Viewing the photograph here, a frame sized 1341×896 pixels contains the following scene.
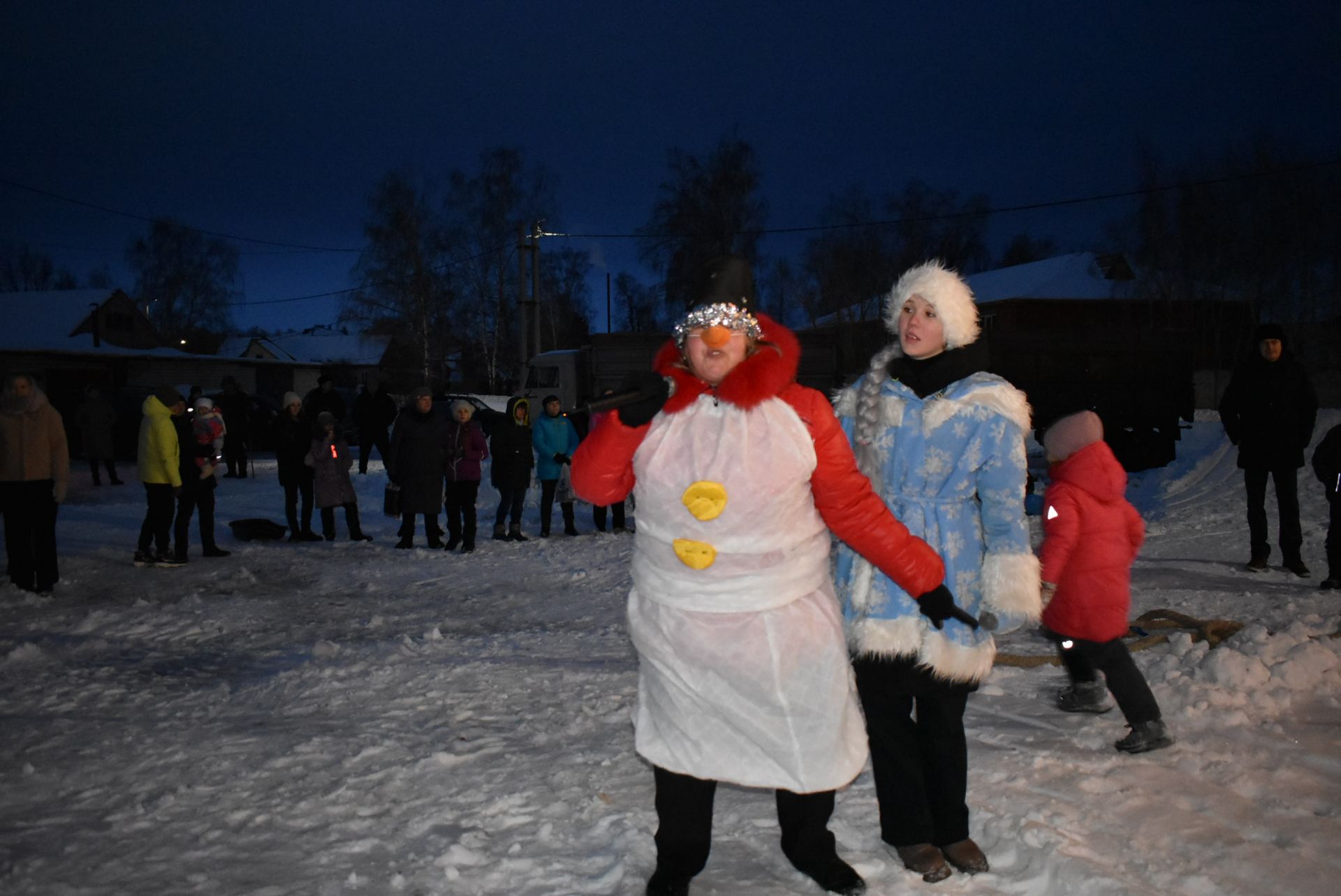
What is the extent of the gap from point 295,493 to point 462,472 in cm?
233

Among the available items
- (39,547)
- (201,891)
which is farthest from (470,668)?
(39,547)

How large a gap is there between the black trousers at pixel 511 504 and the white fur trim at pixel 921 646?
9281 mm

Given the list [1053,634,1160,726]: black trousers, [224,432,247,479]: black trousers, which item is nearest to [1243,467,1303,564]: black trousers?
[1053,634,1160,726]: black trousers

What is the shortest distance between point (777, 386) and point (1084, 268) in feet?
159

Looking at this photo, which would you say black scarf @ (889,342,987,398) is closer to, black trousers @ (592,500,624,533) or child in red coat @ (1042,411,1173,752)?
child in red coat @ (1042,411,1173,752)

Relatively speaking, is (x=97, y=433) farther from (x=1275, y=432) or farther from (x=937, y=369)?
(x=937, y=369)

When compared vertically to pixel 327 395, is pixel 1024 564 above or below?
below

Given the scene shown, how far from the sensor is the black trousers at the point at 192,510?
32.2ft

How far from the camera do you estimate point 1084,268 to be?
46312 millimetres

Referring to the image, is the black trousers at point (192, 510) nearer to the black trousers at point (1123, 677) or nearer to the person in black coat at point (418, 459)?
the person in black coat at point (418, 459)

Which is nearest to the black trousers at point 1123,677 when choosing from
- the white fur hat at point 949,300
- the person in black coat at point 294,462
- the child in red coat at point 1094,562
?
the child in red coat at point 1094,562

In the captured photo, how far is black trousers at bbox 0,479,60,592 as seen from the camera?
26.0 feet

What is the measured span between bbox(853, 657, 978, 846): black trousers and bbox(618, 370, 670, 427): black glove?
103 cm

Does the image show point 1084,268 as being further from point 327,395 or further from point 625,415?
point 625,415
